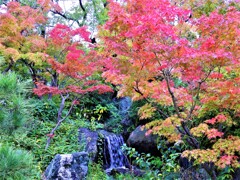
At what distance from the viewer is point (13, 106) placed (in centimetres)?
189

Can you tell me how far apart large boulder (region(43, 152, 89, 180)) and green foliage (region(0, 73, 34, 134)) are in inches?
139

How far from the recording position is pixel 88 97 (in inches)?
421

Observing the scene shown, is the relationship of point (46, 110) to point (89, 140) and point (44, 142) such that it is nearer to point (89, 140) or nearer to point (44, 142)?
point (44, 142)

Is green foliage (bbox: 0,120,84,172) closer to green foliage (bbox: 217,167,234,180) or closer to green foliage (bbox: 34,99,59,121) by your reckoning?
green foliage (bbox: 34,99,59,121)

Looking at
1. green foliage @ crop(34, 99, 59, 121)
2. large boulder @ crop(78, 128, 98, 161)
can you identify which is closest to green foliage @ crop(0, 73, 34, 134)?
large boulder @ crop(78, 128, 98, 161)

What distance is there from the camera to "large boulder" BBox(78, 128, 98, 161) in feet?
24.0

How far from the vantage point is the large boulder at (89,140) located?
7312mm

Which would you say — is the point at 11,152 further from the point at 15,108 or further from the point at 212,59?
the point at 212,59

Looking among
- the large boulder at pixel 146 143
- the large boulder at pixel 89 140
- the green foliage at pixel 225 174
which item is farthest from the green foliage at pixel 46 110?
the green foliage at pixel 225 174

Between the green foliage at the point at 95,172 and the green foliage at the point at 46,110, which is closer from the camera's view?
the green foliage at the point at 95,172

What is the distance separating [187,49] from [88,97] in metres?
7.38

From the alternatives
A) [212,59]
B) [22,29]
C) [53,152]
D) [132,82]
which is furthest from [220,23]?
[22,29]

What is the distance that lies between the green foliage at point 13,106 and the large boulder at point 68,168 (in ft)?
11.6

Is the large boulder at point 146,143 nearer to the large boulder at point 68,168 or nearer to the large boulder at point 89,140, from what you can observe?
the large boulder at point 89,140
